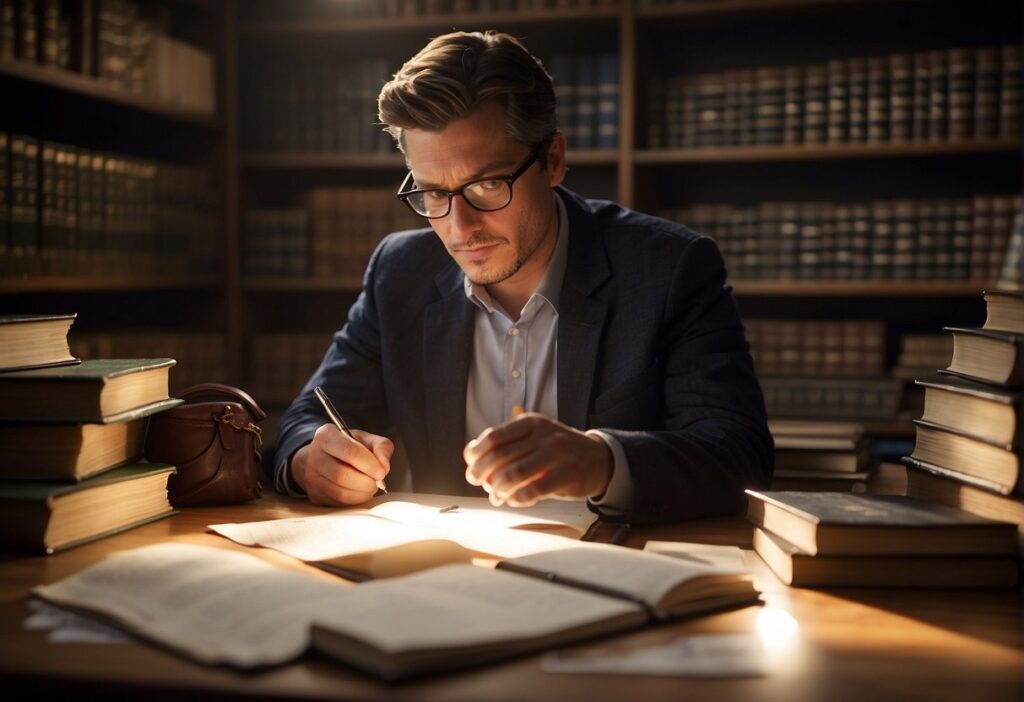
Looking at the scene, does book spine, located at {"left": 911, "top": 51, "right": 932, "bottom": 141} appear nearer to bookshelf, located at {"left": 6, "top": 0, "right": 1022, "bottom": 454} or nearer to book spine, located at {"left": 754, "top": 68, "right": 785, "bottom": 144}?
bookshelf, located at {"left": 6, "top": 0, "right": 1022, "bottom": 454}

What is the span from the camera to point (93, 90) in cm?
279

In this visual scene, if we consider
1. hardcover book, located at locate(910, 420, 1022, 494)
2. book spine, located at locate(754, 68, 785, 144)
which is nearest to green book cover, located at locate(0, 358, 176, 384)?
hardcover book, located at locate(910, 420, 1022, 494)

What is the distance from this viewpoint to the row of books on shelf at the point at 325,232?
3496mm

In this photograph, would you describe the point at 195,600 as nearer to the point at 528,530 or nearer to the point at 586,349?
the point at 528,530

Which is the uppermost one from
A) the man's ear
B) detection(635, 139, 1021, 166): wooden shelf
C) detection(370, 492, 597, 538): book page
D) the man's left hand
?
detection(635, 139, 1021, 166): wooden shelf

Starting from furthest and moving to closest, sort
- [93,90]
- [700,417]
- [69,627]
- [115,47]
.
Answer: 1. [115,47]
2. [93,90]
3. [700,417]
4. [69,627]

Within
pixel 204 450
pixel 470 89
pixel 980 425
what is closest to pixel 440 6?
pixel 470 89

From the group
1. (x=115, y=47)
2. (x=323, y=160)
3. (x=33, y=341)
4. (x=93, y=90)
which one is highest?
(x=115, y=47)

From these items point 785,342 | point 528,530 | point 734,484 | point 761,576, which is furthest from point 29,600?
point 785,342

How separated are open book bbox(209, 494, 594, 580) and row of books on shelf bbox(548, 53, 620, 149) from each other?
2.12 metres

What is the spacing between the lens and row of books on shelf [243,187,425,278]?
3.50m

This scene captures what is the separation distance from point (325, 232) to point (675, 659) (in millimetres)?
2891

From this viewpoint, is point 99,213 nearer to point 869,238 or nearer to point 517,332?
point 517,332

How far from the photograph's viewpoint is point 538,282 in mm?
1969
